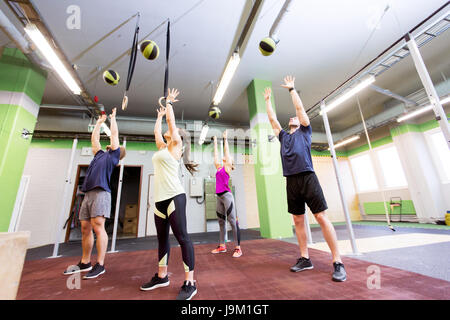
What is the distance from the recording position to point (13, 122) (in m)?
3.72

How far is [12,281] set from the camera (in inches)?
32.3

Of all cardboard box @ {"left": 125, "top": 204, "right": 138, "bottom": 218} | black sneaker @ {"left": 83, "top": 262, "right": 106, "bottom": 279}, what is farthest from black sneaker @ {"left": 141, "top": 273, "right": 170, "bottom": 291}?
cardboard box @ {"left": 125, "top": 204, "right": 138, "bottom": 218}

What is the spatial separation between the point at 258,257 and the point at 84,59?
5.69 m

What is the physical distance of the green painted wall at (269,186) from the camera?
447 cm

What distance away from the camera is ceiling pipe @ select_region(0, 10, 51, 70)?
10.1ft

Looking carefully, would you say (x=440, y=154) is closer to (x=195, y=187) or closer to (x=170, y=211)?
(x=195, y=187)

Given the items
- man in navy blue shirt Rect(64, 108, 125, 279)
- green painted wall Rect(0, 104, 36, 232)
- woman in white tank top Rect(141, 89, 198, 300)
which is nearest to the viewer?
woman in white tank top Rect(141, 89, 198, 300)

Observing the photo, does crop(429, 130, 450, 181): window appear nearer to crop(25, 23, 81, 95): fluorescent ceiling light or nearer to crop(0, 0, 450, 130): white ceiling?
crop(0, 0, 450, 130): white ceiling

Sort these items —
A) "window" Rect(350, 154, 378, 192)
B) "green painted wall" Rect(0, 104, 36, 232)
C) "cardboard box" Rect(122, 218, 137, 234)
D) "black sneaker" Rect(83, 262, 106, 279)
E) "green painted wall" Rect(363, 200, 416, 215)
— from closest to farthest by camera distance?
1. "black sneaker" Rect(83, 262, 106, 279)
2. "green painted wall" Rect(0, 104, 36, 232)
3. "green painted wall" Rect(363, 200, 416, 215)
4. "cardboard box" Rect(122, 218, 137, 234)
5. "window" Rect(350, 154, 378, 192)

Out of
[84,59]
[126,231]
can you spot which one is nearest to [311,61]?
[84,59]

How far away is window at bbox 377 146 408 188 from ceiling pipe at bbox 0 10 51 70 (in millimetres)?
11563

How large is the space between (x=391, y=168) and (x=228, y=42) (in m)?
8.28

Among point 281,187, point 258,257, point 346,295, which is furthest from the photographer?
point 281,187
